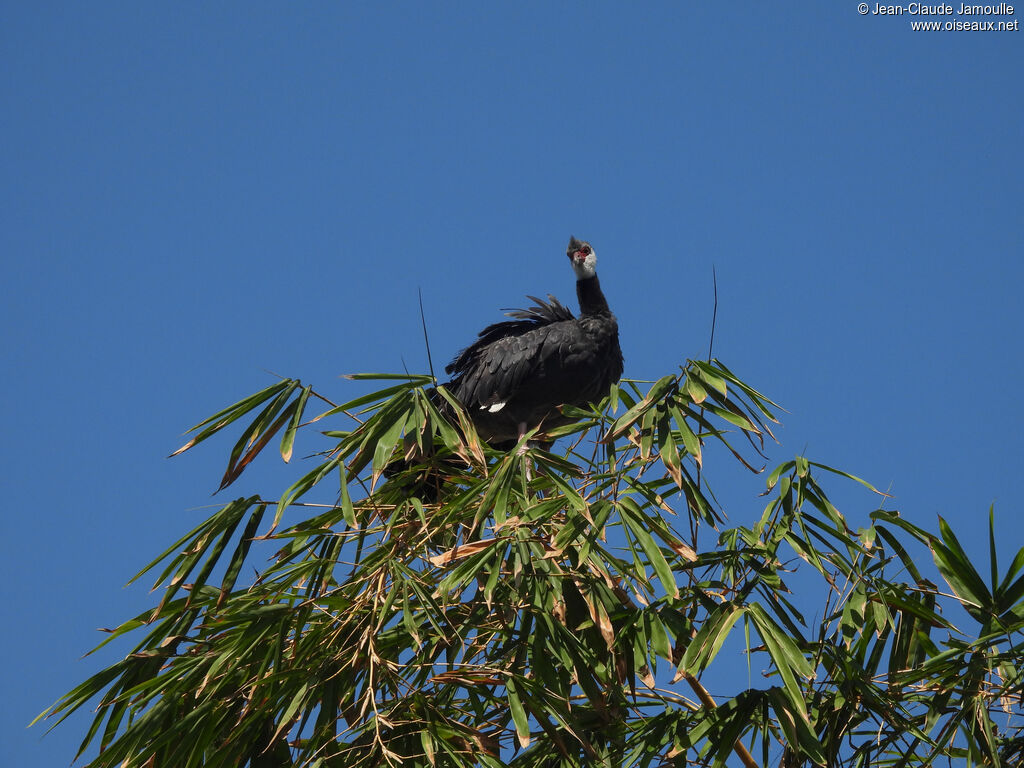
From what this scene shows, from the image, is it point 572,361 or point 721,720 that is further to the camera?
point 572,361

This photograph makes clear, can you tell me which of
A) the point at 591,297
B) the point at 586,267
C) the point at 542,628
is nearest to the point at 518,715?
the point at 542,628

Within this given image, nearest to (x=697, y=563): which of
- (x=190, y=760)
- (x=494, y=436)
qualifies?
(x=190, y=760)

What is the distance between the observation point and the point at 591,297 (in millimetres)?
6098

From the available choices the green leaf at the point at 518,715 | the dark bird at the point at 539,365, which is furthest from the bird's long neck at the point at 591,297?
the green leaf at the point at 518,715

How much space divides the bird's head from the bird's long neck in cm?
3

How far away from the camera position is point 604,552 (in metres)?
3.98

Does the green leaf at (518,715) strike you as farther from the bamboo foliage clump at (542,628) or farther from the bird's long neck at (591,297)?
the bird's long neck at (591,297)

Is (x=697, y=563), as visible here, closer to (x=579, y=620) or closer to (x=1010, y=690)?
(x=579, y=620)

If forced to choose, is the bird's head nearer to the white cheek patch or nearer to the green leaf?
the white cheek patch

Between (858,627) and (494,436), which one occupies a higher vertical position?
(494,436)

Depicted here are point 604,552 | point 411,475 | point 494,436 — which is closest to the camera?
point 604,552

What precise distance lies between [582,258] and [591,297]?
0.86 feet

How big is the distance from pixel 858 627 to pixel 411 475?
5.70 feet

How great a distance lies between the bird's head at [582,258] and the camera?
6.18 m
